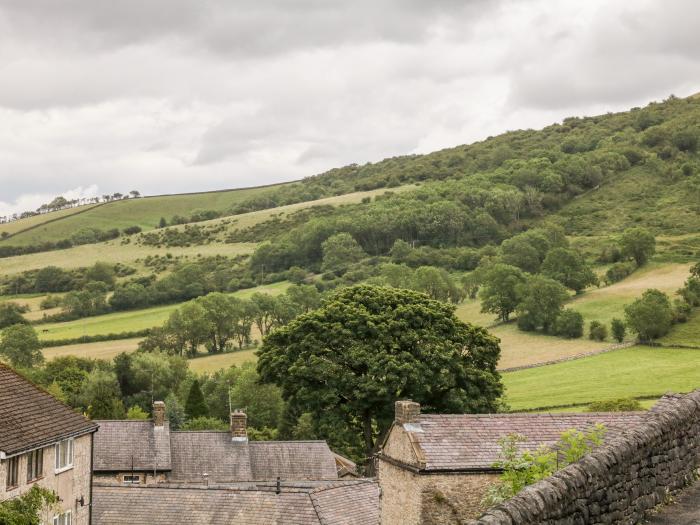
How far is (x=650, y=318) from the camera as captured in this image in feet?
295

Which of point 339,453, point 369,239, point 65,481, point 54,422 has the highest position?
point 369,239

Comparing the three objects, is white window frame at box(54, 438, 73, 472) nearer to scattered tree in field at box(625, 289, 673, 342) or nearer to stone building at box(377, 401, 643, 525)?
stone building at box(377, 401, 643, 525)

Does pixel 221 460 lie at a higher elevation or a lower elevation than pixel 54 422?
lower

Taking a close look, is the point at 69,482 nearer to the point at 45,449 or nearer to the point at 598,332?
the point at 45,449

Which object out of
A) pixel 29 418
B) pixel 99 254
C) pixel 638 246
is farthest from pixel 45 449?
pixel 99 254

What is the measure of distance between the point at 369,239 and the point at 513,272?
59.4 metres

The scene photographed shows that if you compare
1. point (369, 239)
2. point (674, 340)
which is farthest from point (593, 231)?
point (674, 340)

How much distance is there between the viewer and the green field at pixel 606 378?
70312 millimetres

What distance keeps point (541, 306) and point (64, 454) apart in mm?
78602

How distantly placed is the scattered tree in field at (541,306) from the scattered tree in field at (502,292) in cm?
300

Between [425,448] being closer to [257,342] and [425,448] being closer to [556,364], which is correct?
[556,364]

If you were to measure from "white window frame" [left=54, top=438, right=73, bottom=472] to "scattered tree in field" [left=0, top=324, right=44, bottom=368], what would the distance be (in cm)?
7947

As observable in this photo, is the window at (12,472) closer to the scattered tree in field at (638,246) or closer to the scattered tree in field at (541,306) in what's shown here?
the scattered tree in field at (541,306)

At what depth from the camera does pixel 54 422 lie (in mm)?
28938
